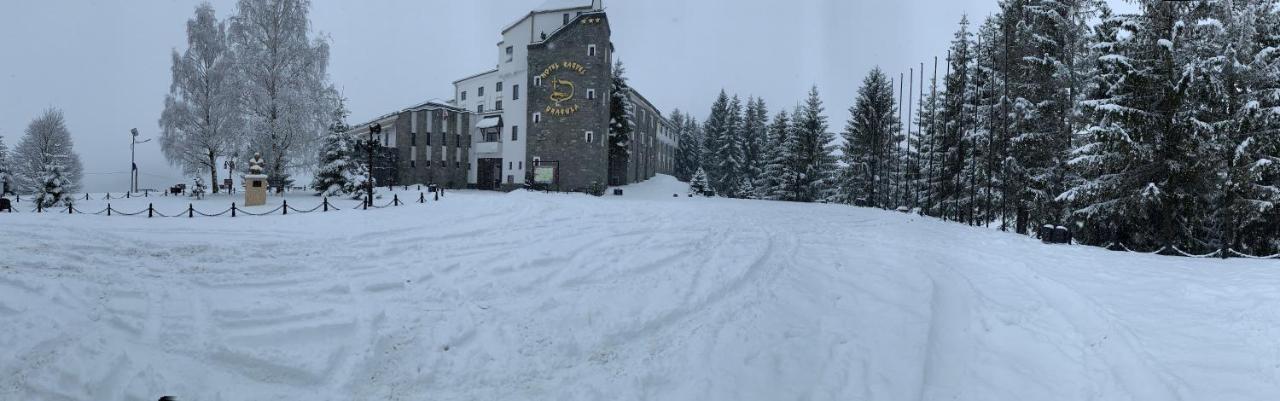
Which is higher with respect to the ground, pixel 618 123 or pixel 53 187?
pixel 618 123

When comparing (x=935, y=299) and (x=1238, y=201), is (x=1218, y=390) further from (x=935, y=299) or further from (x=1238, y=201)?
(x=1238, y=201)

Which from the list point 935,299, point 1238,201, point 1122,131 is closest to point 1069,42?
point 1122,131

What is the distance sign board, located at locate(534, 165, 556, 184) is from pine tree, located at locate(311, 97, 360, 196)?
1238 cm

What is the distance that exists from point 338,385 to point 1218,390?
884 centimetres

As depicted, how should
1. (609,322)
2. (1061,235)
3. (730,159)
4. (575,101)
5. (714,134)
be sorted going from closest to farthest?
(609,322)
(1061,235)
(575,101)
(730,159)
(714,134)

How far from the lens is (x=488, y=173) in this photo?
4516 centimetres

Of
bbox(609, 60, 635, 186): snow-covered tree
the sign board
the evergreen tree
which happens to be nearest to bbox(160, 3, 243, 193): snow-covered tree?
the sign board

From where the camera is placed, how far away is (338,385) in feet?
17.0

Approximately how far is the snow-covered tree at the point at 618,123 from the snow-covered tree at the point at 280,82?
2111cm

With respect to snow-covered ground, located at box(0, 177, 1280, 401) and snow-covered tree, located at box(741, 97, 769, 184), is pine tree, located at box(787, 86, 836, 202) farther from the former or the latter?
snow-covered ground, located at box(0, 177, 1280, 401)

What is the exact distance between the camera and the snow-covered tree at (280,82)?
2766 centimetres

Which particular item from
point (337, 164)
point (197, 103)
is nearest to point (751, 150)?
point (337, 164)

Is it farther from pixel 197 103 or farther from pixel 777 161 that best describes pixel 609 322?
pixel 777 161

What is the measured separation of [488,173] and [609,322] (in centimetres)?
4031
